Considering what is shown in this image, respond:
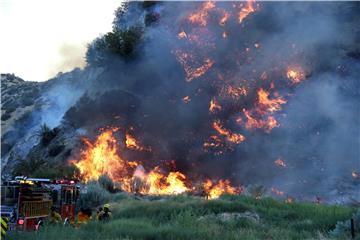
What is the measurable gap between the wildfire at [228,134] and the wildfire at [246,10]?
1112cm

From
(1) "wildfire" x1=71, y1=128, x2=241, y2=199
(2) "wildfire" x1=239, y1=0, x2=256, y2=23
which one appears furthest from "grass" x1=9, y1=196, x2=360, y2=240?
(2) "wildfire" x1=239, y1=0, x2=256, y2=23

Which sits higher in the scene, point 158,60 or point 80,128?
point 158,60

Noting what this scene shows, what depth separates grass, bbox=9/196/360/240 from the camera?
13.6m

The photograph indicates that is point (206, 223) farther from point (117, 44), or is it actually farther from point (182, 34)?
point (117, 44)

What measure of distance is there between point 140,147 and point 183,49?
35.3ft

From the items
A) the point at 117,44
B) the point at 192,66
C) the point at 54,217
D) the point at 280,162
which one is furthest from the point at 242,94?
the point at 54,217

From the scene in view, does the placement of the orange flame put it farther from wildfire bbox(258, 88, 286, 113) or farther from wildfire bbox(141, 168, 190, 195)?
wildfire bbox(258, 88, 286, 113)

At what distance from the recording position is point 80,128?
1668 inches

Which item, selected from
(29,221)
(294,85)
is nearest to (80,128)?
(294,85)

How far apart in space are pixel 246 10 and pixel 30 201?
1271 inches

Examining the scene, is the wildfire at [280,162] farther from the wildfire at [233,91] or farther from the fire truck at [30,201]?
the fire truck at [30,201]

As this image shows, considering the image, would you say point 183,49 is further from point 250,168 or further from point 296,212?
point 296,212

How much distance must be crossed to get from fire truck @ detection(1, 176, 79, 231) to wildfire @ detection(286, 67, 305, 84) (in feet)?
81.2

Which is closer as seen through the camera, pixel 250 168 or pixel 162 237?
pixel 162 237
